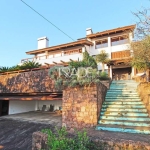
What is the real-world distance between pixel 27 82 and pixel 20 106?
15.8ft

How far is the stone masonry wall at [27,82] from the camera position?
8.67 metres

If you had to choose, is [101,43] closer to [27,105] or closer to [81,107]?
[27,105]

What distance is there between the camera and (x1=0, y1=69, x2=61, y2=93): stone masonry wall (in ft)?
28.5

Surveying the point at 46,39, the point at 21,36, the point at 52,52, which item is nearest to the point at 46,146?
the point at 21,36

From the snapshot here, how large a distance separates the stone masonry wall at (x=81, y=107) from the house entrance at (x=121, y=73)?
48.1 feet

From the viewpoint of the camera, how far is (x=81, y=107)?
18.9ft

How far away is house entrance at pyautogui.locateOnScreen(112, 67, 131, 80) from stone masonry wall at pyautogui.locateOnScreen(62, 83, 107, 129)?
577 inches

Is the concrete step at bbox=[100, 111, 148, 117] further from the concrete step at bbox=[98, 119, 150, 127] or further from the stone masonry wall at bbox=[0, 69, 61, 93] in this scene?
the stone masonry wall at bbox=[0, 69, 61, 93]

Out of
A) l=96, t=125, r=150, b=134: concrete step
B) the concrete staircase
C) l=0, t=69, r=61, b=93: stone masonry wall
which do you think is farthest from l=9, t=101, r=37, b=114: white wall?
l=96, t=125, r=150, b=134: concrete step

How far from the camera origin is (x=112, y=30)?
63.3 feet

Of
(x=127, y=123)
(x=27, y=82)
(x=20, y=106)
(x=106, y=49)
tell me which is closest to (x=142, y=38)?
(x=127, y=123)

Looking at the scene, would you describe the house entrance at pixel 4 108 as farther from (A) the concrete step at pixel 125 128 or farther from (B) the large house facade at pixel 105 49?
(A) the concrete step at pixel 125 128

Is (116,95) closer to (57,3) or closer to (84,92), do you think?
(84,92)

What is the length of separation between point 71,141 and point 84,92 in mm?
2687
